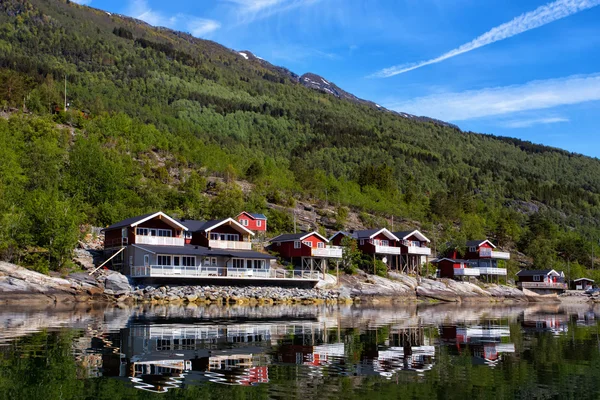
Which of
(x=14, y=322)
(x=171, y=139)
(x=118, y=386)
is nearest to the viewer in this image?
(x=118, y=386)

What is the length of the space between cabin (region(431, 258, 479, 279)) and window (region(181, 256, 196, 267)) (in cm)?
4354

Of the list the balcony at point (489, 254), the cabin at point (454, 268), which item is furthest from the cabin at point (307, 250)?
the balcony at point (489, 254)

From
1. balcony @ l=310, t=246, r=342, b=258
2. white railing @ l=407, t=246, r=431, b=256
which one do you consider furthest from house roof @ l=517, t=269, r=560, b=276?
balcony @ l=310, t=246, r=342, b=258

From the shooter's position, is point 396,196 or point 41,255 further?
point 396,196

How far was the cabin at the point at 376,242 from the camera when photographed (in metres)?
78.5

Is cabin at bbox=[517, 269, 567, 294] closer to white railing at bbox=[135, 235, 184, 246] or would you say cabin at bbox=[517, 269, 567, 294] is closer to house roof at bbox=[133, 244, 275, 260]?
house roof at bbox=[133, 244, 275, 260]

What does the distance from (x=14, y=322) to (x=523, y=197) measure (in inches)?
7484

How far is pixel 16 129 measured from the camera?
300 feet

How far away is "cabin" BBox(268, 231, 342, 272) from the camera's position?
68312 mm

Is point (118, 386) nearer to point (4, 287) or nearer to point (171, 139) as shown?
point (4, 287)

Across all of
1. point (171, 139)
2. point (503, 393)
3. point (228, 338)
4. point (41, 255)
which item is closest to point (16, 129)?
point (171, 139)

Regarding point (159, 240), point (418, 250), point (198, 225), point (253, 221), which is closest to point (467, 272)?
point (418, 250)

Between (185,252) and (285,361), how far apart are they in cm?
3818

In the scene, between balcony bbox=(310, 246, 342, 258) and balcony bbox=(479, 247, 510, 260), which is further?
balcony bbox=(479, 247, 510, 260)
